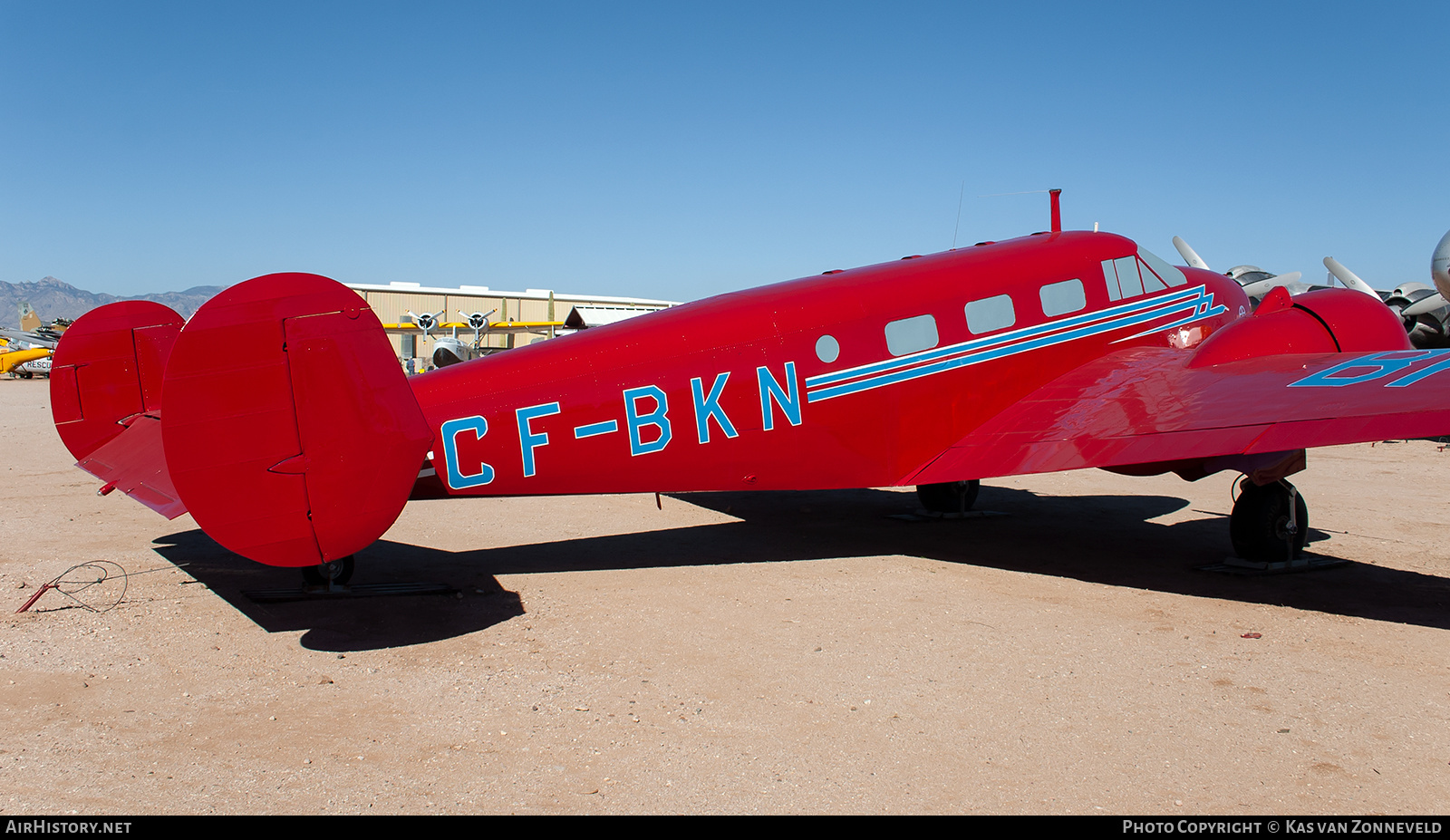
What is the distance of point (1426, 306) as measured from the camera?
73.4 ft

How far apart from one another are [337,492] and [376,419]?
1.80 ft

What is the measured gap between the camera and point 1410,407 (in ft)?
20.9

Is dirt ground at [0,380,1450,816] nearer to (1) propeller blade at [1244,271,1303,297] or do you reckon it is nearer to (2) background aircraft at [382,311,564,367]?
(1) propeller blade at [1244,271,1303,297]

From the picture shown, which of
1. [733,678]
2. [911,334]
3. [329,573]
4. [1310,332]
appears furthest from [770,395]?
[1310,332]

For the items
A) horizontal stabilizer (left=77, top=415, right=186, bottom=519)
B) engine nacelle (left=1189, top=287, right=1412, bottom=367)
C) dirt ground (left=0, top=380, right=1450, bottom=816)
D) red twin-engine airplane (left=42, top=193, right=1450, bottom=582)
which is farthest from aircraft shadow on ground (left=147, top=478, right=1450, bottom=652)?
engine nacelle (left=1189, top=287, right=1412, bottom=367)

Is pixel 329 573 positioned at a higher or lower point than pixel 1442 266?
lower

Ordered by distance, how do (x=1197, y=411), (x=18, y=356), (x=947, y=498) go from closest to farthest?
(x=1197, y=411) < (x=947, y=498) < (x=18, y=356)

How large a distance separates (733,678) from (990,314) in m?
5.07

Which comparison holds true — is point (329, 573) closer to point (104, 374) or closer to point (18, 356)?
point (104, 374)

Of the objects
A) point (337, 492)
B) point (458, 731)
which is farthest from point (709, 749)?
point (337, 492)

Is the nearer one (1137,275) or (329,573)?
(329,573)

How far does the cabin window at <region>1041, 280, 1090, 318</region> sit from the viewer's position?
9.42 m

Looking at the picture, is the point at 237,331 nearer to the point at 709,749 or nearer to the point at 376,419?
the point at 376,419

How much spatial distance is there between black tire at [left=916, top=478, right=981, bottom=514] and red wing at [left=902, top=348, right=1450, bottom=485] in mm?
2621
